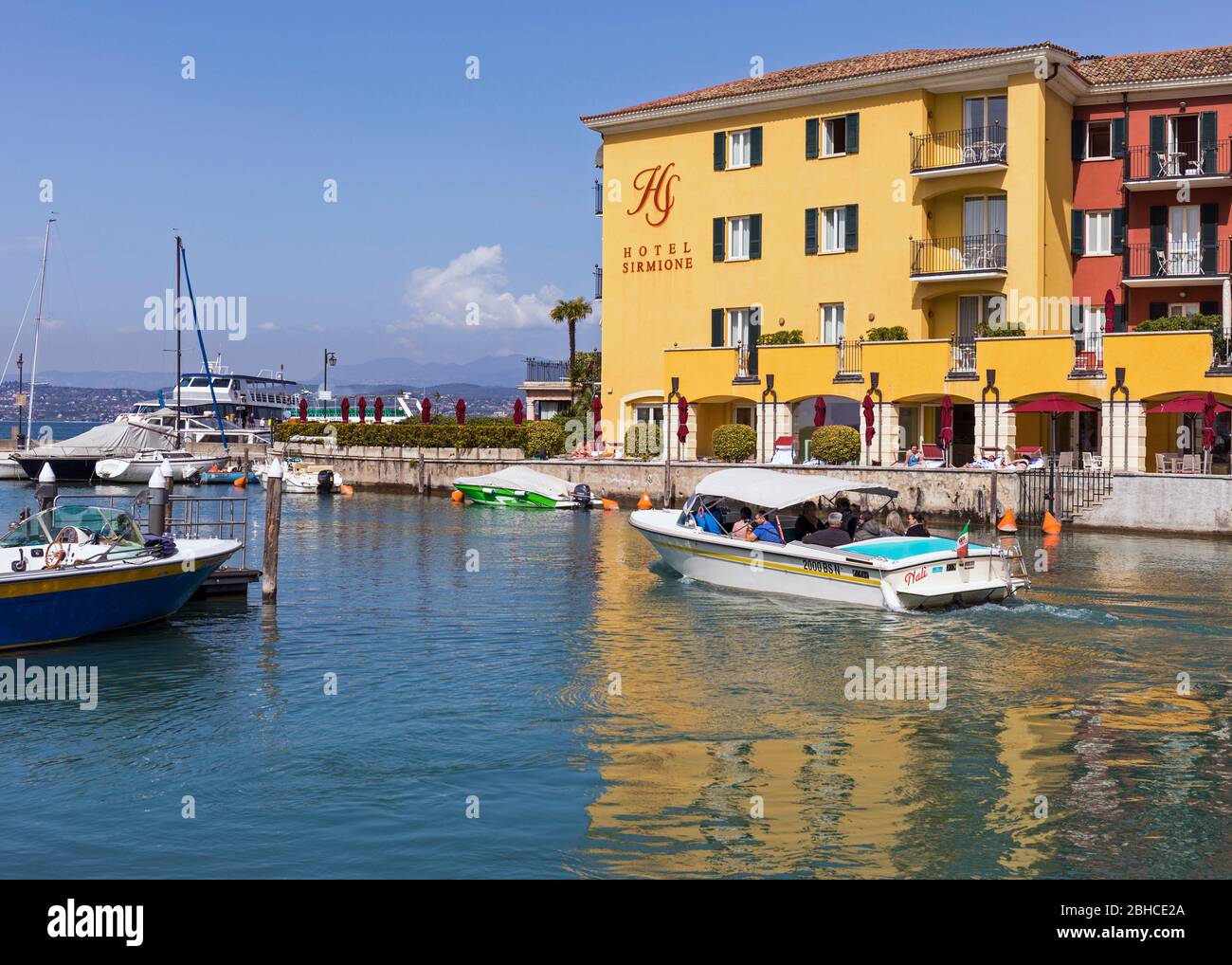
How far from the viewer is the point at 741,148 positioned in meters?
52.7

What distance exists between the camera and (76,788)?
44.0 ft

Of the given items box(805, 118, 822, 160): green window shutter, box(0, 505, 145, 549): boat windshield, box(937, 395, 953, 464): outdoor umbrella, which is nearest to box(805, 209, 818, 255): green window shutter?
box(805, 118, 822, 160): green window shutter

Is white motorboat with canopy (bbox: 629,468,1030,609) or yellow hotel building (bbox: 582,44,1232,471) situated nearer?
white motorboat with canopy (bbox: 629,468,1030,609)

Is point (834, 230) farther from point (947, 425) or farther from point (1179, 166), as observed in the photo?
point (1179, 166)

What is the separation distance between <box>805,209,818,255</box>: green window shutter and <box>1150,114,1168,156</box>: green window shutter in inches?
487

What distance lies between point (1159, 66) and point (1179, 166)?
4.07 metres

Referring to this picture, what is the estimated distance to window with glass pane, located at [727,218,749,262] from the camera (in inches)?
2073

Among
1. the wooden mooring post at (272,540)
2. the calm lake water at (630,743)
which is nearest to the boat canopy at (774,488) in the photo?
the calm lake water at (630,743)

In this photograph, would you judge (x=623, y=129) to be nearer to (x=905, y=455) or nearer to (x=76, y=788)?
(x=905, y=455)

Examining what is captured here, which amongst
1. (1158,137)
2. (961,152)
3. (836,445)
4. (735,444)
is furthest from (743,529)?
(1158,137)

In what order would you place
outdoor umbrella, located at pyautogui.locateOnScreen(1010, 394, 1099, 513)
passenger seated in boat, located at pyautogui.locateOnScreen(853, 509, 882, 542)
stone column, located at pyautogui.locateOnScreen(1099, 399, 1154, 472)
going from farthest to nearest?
stone column, located at pyautogui.locateOnScreen(1099, 399, 1154, 472)
outdoor umbrella, located at pyautogui.locateOnScreen(1010, 394, 1099, 513)
passenger seated in boat, located at pyautogui.locateOnScreen(853, 509, 882, 542)

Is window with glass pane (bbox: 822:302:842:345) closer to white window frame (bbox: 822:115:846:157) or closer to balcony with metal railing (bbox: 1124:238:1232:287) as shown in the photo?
white window frame (bbox: 822:115:846:157)

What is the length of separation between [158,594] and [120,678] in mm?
3512
